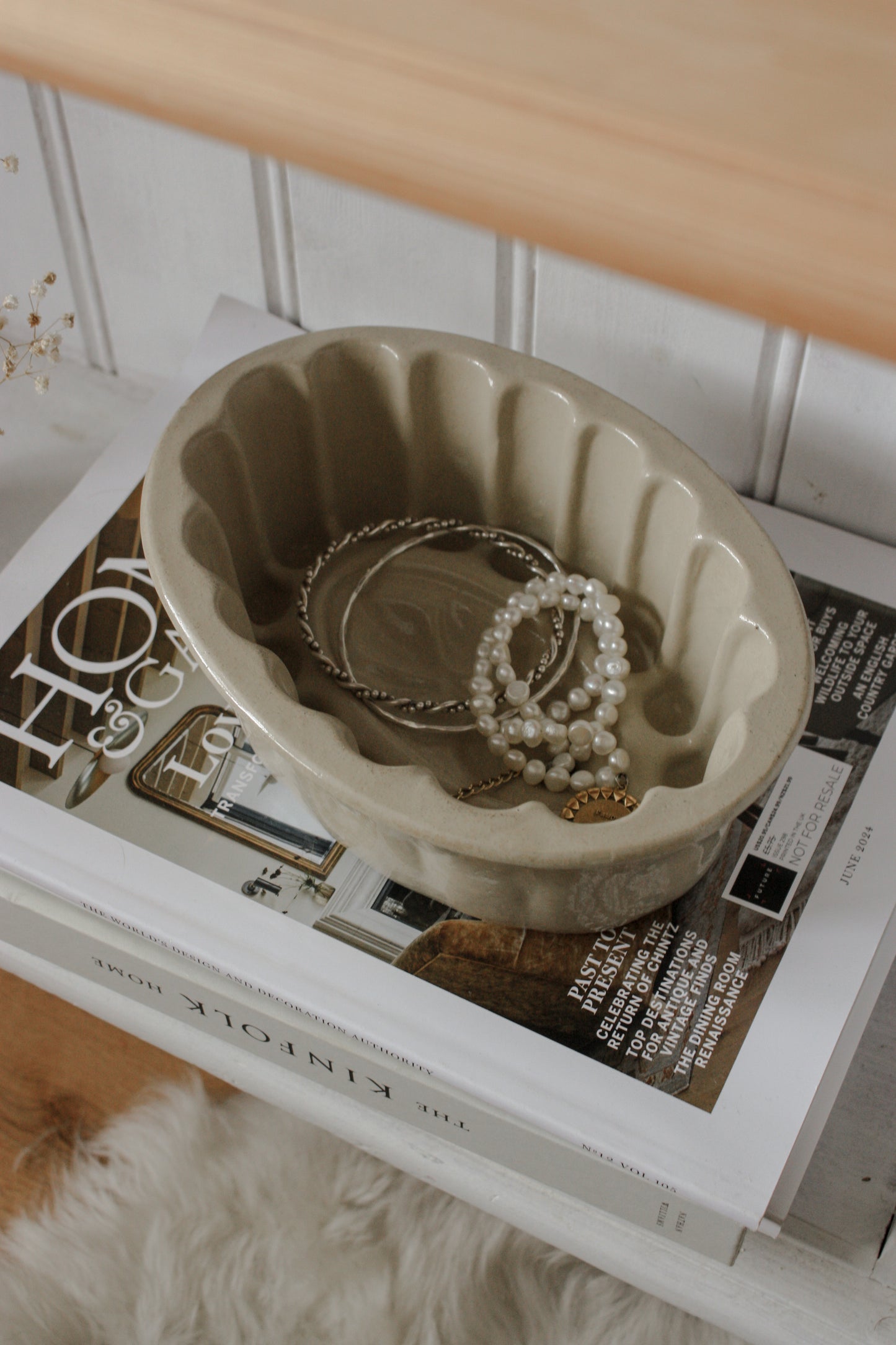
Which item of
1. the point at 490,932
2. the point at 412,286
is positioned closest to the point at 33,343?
the point at 412,286

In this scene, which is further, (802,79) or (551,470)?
(551,470)

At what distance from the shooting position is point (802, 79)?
110 mm

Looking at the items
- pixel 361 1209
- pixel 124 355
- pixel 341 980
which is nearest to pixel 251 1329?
pixel 361 1209

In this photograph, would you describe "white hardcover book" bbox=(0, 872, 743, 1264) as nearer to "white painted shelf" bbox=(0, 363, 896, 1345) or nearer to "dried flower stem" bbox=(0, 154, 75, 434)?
"white painted shelf" bbox=(0, 363, 896, 1345)

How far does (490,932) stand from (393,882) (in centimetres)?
4

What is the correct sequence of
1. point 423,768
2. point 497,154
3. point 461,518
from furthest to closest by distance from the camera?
point 461,518
point 423,768
point 497,154

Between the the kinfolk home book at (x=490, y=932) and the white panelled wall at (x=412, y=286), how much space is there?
0.12 ft

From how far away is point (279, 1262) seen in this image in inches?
17.1

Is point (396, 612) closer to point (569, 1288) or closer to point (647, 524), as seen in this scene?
point (647, 524)

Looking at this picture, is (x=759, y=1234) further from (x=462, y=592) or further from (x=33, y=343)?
(x=33, y=343)

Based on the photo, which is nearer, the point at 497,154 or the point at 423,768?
the point at 497,154

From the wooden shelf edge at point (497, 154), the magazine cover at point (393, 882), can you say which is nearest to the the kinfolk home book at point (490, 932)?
the magazine cover at point (393, 882)

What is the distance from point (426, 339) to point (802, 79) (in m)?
0.28

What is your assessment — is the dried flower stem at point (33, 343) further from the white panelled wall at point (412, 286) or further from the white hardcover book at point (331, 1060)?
the white hardcover book at point (331, 1060)
